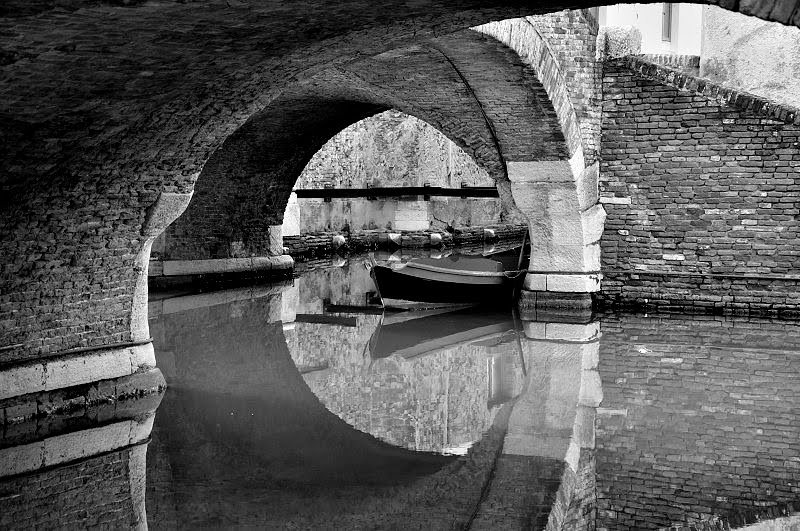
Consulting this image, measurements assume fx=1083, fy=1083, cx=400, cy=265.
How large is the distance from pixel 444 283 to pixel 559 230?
140 centimetres

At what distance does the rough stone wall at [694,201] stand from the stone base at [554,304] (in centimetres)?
39

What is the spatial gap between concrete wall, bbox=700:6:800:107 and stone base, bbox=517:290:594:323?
5.97 m

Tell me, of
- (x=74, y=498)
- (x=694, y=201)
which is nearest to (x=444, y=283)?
(x=694, y=201)

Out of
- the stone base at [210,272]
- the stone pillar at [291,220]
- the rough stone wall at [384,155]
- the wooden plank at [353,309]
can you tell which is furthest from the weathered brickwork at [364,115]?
the rough stone wall at [384,155]

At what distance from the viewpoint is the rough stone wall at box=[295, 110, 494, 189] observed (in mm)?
19781

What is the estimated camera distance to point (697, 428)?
5824mm

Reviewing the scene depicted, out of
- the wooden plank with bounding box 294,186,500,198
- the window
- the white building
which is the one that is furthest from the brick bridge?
the window

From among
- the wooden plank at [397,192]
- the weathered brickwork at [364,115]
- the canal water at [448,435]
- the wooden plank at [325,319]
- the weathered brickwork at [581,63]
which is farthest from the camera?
the wooden plank at [397,192]

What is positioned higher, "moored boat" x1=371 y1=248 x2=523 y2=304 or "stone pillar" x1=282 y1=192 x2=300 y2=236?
"stone pillar" x1=282 y1=192 x2=300 y2=236

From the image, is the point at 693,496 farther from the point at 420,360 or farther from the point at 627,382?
the point at 420,360

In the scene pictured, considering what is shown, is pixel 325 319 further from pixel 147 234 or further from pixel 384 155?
pixel 384 155

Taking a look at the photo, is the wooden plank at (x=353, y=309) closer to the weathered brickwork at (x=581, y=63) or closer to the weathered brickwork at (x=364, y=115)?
the weathered brickwork at (x=364, y=115)

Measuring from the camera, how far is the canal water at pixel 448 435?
4.46 meters

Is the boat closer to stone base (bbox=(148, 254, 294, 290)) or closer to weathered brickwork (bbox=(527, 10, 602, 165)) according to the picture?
weathered brickwork (bbox=(527, 10, 602, 165))
